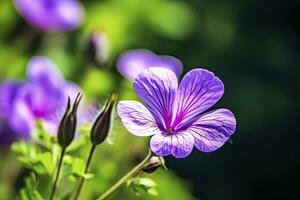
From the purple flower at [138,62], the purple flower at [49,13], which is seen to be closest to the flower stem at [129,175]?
the purple flower at [138,62]

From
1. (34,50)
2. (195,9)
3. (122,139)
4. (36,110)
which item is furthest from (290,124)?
(36,110)

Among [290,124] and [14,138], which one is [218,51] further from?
[14,138]

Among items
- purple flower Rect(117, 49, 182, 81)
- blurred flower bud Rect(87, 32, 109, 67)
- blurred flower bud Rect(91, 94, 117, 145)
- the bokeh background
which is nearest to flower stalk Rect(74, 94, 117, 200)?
blurred flower bud Rect(91, 94, 117, 145)

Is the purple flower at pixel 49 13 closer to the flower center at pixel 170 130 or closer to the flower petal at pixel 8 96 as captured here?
the flower petal at pixel 8 96

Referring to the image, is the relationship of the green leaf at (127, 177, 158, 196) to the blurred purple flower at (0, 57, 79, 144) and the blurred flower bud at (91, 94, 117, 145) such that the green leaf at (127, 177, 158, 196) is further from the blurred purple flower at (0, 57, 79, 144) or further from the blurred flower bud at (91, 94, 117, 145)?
the blurred purple flower at (0, 57, 79, 144)

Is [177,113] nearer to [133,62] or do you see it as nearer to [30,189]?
[30,189]

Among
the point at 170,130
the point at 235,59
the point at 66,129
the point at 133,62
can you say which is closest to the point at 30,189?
the point at 66,129
